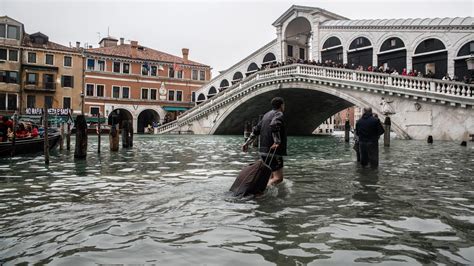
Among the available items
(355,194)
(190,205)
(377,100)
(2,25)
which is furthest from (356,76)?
(2,25)

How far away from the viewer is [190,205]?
494 cm

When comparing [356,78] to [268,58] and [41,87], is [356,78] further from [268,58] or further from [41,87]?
[41,87]

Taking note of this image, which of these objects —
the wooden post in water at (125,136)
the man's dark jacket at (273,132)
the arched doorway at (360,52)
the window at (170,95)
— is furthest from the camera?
the window at (170,95)

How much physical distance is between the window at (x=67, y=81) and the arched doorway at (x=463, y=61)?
111 feet

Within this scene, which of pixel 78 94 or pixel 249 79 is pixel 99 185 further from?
pixel 78 94

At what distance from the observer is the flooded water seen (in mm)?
3102

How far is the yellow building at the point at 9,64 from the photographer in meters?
36.4

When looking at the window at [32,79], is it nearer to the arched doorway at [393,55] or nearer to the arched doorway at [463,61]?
the arched doorway at [393,55]

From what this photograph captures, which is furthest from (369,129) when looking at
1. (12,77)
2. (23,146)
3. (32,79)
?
(12,77)

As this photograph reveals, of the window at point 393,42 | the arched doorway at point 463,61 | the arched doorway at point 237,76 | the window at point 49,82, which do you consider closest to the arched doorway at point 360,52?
the window at point 393,42

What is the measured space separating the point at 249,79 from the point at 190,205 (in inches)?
1025

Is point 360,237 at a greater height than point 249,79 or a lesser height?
lesser

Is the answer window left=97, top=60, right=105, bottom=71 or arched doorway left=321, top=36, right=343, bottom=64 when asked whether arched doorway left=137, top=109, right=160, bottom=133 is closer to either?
window left=97, top=60, right=105, bottom=71

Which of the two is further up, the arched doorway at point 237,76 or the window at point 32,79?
the arched doorway at point 237,76
